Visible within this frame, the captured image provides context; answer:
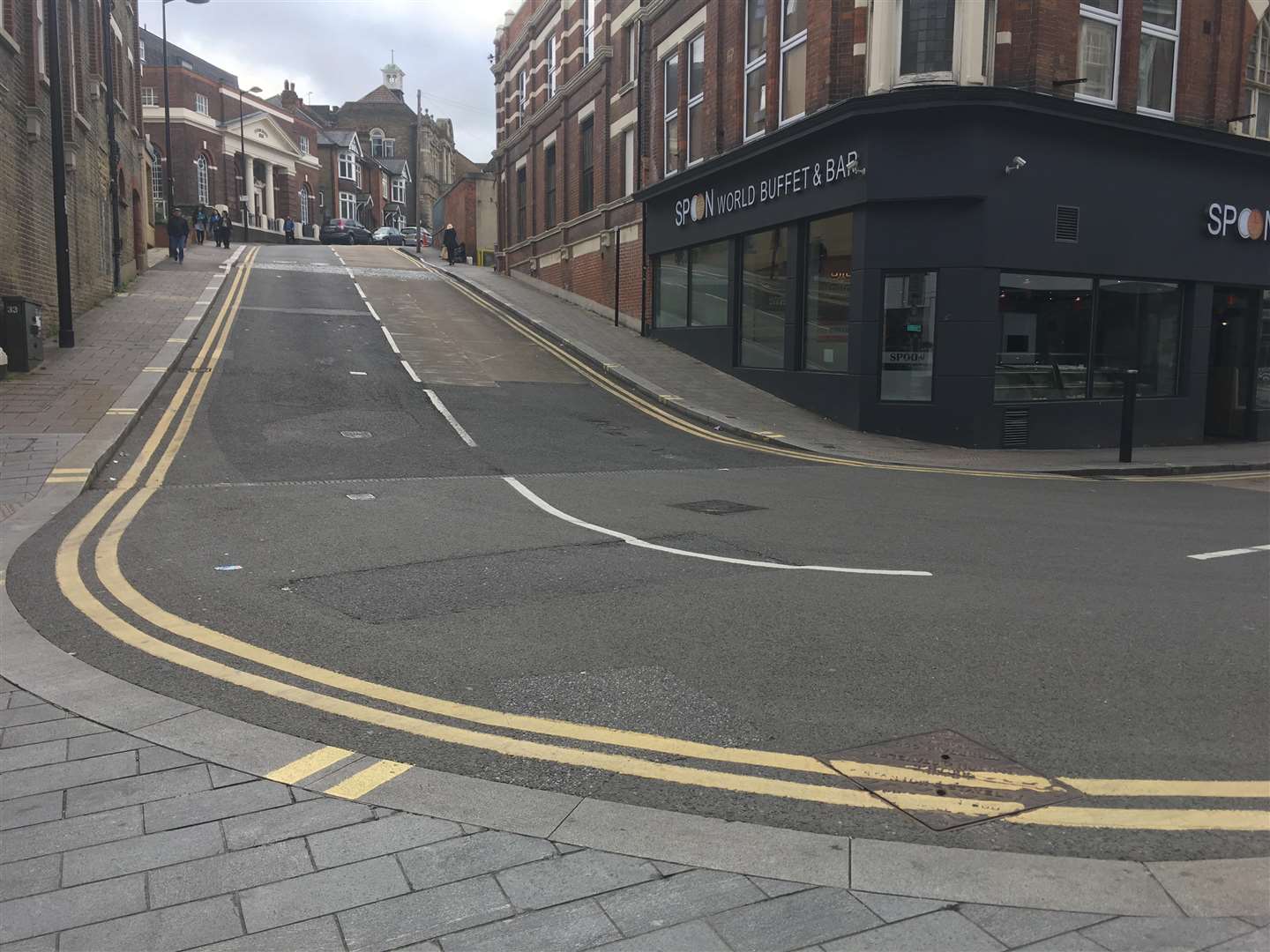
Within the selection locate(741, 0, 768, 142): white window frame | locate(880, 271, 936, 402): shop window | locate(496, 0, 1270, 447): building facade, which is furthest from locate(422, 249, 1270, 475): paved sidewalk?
locate(741, 0, 768, 142): white window frame

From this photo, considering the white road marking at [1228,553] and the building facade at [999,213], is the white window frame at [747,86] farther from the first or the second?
the white road marking at [1228,553]

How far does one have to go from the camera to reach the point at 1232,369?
19.4 m

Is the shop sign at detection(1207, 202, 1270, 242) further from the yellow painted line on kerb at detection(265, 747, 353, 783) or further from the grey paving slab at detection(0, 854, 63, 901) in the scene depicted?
the grey paving slab at detection(0, 854, 63, 901)

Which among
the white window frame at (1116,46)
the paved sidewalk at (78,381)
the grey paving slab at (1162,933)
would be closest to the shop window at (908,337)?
the white window frame at (1116,46)

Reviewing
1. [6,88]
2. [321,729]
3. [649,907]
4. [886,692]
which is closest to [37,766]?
[321,729]

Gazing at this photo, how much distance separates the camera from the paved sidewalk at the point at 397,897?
105 inches

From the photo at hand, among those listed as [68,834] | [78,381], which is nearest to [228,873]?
[68,834]

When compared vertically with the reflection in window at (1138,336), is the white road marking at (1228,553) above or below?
below

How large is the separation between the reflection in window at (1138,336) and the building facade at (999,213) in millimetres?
48

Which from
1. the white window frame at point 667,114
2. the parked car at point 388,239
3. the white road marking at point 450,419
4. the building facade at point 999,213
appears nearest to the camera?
the white road marking at point 450,419

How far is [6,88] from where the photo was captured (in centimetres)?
1686

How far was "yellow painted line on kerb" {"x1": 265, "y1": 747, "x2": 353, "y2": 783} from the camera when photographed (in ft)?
11.7

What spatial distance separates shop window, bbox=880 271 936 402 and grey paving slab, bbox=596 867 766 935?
1429 centimetres

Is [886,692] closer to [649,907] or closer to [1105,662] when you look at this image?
[1105,662]
